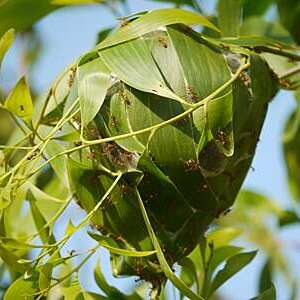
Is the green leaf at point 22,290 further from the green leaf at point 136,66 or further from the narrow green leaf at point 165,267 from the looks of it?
the green leaf at point 136,66

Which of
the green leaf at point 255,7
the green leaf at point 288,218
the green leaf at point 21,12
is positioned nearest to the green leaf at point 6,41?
the green leaf at point 21,12

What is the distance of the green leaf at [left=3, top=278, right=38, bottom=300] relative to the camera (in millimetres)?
1133

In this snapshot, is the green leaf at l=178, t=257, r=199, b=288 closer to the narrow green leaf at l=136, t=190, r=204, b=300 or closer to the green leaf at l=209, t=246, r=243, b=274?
the green leaf at l=209, t=246, r=243, b=274

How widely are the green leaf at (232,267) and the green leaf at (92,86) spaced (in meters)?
0.43

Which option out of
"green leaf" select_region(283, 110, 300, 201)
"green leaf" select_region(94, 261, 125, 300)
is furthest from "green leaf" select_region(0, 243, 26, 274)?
"green leaf" select_region(283, 110, 300, 201)

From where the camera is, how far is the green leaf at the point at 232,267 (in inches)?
55.7

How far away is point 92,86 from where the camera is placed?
1114 mm

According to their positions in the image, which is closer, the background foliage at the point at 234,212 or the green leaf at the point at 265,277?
the background foliage at the point at 234,212

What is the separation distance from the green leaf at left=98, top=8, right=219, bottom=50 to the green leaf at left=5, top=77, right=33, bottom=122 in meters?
0.11

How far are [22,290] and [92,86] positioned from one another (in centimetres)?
28

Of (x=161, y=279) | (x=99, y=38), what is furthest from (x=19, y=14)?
(x=161, y=279)

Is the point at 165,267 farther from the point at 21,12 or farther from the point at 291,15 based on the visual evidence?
the point at 291,15

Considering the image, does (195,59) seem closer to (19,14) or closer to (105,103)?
(105,103)

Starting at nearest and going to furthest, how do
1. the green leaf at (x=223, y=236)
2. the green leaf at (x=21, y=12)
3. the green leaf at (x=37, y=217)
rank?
1. the green leaf at (x=37, y=217)
2. the green leaf at (x=21, y=12)
3. the green leaf at (x=223, y=236)
